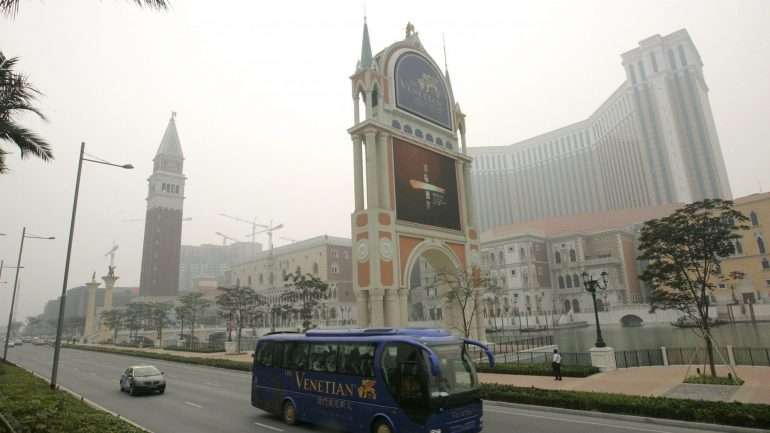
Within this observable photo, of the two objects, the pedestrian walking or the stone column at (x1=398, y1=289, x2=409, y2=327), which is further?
the stone column at (x1=398, y1=289, x2=409, y2=327)

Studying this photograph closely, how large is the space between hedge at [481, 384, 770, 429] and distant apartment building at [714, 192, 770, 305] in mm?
64463

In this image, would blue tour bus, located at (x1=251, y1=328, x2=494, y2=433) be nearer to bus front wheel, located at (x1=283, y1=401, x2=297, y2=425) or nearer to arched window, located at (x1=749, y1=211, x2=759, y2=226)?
bus front wheel, located at (x1=283, y1=401, x2=297, y2=425)

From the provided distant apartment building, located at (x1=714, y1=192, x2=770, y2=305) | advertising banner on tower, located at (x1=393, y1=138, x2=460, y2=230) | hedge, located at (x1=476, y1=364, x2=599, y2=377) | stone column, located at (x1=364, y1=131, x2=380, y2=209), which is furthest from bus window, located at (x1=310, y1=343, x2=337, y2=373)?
distant apartment building, located at (x1=714, y1=192, x2=770, y2=305)

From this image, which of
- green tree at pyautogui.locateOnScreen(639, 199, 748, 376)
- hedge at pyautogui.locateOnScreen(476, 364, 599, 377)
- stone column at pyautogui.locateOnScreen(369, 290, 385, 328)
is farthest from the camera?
stone column at pyautogui.locateOnScreen(369, 290, 385, 328)

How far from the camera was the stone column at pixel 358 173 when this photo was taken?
35312mm

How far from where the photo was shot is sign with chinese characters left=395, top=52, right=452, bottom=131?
3894cm

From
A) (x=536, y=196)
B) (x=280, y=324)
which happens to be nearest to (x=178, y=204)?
(x=280, y=324)

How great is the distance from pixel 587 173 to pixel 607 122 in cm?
1723

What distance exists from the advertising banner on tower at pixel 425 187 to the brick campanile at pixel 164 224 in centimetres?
10506

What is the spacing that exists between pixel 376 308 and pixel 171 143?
129 m

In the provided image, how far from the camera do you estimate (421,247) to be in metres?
36.4

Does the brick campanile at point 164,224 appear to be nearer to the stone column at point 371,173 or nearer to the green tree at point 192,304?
the green tree at point 192,304

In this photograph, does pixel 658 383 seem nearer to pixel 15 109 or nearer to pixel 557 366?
pixel 557 366

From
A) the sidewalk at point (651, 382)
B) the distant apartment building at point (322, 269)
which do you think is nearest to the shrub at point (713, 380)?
the sidewalk at point (651, 382)
